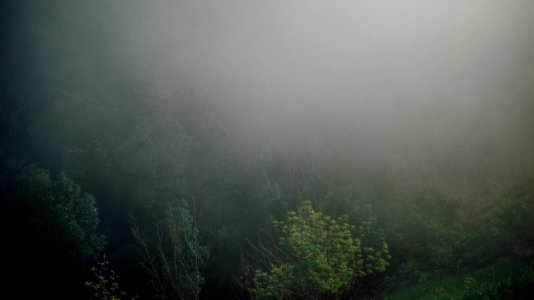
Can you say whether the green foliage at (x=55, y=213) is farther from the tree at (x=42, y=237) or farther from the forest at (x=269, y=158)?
the forest at (x=269, y=158)

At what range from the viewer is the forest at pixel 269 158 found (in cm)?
1605

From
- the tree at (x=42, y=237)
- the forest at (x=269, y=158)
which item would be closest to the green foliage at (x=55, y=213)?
the tree at (x=42, y=237)

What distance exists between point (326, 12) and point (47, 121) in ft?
230

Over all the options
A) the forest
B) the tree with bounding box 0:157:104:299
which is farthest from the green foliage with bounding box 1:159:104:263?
the forest

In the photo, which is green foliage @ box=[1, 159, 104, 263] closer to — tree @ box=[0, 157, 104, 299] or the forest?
tree @ box=[0, 157, 104, 299]

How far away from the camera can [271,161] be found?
40031 millimetres

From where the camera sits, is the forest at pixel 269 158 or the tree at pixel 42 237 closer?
the forest at pixel 269 158

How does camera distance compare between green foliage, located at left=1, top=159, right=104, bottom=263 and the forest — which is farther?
green foliage, located at left=1, top=159, right=104, bottom=263

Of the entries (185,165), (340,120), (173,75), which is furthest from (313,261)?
(173,75)

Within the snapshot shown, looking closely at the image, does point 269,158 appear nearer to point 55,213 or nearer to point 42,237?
point 55,213

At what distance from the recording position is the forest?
16.0 meters

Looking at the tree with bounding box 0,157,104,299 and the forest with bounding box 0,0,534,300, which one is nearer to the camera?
the forest with bounding box 0,0,534,300

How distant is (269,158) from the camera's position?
4053 cm

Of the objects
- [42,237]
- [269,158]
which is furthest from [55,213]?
[269,158]
